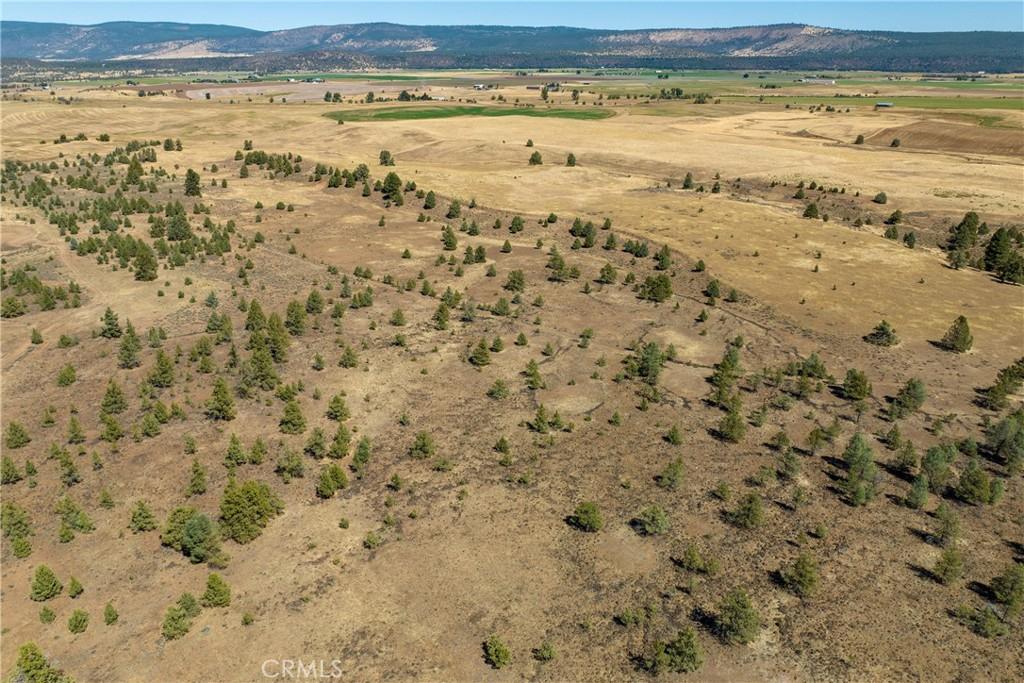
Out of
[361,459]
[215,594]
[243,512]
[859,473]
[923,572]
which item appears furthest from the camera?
[361,459]

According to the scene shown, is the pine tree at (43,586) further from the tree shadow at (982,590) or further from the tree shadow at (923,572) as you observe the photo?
the tree shadow at (982,590)

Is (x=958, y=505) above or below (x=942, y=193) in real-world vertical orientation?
below

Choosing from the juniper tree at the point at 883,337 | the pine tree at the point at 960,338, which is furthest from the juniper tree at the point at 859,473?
the pine tree at the point at 960,338

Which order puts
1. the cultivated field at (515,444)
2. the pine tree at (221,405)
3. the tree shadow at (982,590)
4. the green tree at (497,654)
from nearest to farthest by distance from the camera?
the green tree at (497,654) < the cultivated field at (515,444) < the tree shadow at (982,590) < the pine tree at (221,405)

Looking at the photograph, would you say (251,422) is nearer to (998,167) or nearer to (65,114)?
(998,167)

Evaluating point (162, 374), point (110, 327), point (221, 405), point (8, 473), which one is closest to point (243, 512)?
point (221, 405)

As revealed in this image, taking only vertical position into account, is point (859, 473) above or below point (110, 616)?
above

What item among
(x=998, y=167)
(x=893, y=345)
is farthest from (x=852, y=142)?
(x=893, y=345)

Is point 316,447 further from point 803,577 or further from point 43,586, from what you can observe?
point 803,577
